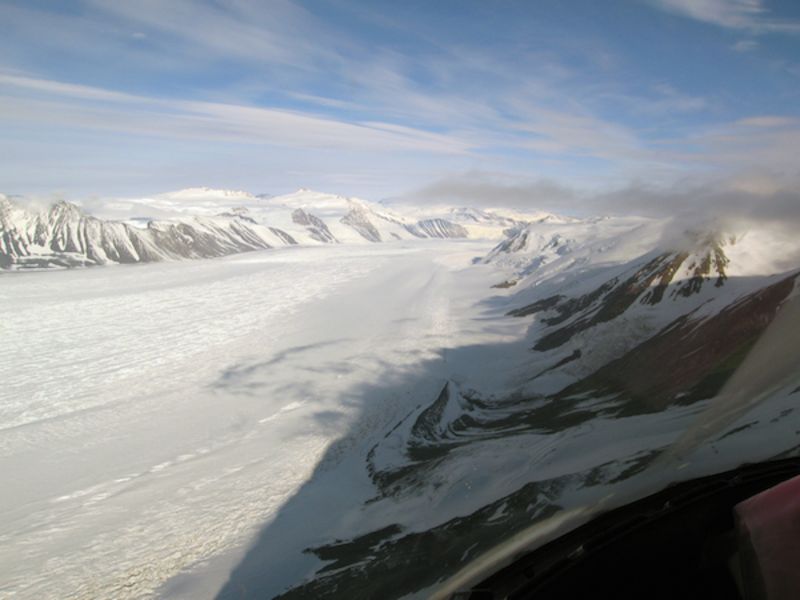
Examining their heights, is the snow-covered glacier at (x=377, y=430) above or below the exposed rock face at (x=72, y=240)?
below

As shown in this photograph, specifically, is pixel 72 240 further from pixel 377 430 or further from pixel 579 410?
pixel 579 410

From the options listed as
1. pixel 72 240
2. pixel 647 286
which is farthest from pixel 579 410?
pixel 72 240

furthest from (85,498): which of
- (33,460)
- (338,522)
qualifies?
(338,522)

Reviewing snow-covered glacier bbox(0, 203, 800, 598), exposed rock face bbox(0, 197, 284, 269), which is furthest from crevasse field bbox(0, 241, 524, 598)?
exposed rock face bbox(0, 197, 284, 269)

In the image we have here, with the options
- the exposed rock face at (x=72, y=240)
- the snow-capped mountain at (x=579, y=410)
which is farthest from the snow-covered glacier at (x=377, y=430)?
the exposed rock face at (x=72, y=240)

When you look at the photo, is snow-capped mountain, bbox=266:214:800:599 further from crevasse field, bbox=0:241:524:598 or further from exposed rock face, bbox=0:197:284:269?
exposed rock face, bbox=0:197:284:269

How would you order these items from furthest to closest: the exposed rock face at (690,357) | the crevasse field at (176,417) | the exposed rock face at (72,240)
→ the exposed rock face at (72,240)
the crevasse field at (176,417)
the exposed rock face at (690,357)

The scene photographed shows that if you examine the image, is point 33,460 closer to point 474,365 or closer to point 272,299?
point 474,365

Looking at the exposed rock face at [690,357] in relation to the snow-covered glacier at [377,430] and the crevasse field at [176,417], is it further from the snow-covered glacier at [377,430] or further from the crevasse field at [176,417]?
the crevasse field at [176,417]
